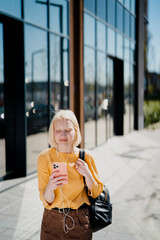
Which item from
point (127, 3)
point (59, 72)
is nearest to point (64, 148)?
point (59, 72)

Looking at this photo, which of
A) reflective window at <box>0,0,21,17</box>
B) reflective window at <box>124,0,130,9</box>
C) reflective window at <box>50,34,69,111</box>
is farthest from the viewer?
reflective window at <box>124,0,130,9</box>

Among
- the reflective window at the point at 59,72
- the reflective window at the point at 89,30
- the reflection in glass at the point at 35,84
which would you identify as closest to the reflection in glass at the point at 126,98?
the reflective window at the point at 89,30

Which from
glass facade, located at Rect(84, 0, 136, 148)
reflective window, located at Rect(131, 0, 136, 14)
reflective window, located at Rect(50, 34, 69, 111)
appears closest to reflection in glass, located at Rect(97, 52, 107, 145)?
glass facade, located at Rect(84, 0, 136, 148)

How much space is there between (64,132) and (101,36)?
10129 millimetres

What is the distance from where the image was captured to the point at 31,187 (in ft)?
20.7

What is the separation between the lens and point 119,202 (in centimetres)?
539

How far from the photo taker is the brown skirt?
91.0 inches

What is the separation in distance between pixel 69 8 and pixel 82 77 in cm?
213

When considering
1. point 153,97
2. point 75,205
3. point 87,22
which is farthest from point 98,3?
point 153,97

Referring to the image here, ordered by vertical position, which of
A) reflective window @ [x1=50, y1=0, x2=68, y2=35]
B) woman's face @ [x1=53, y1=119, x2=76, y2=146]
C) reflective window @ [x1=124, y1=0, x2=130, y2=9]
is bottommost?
woman's face @ [x1=53, y1=119, x2=76, y2=146]

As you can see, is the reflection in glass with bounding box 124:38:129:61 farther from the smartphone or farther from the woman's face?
the smartphone

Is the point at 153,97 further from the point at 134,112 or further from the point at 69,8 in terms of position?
the point at 69,8

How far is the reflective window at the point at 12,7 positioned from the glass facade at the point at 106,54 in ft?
12.7

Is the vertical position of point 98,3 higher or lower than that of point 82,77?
higher
